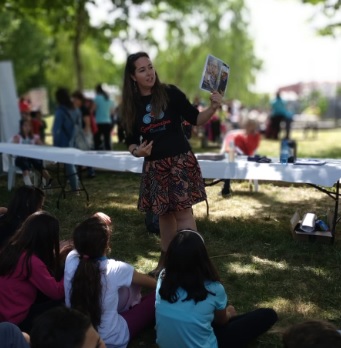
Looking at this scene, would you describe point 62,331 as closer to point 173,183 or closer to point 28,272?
point 28,272

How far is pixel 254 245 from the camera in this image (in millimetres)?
5121

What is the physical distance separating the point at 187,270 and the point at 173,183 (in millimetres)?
1116

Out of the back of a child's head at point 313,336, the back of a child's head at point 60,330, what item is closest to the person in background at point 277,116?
the back of a child's head at point 313,336

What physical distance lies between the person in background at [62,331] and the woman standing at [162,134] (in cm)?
171

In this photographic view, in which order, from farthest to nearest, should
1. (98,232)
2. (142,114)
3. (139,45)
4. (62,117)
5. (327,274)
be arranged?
(139,45), (62,117), (327,274), (142,114), (98,232)

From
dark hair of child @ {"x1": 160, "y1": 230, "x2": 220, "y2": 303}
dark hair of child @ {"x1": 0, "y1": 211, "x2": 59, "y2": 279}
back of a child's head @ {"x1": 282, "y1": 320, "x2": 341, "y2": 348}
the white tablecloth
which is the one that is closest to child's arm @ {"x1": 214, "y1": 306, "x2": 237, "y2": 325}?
dark hair of child @ {"x1": 160, "y1": 230, "x2": 220, "y2": 303}

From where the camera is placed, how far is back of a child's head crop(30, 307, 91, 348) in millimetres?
2074

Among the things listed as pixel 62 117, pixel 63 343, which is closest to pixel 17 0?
pixel 62 117

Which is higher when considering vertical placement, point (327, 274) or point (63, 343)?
point (63, 343)

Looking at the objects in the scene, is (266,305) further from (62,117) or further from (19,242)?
(62,117)

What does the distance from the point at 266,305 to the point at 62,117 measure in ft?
15.9

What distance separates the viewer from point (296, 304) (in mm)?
3783

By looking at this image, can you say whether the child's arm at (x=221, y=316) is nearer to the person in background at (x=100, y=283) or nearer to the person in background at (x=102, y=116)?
the person in background at (x=100, y=283)

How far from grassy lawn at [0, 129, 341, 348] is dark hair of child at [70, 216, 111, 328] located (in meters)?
0.55
